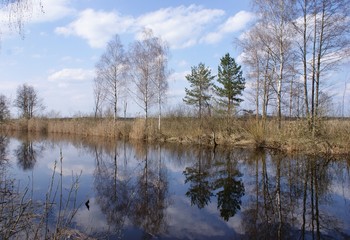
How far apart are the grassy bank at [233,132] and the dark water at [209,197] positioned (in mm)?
1965

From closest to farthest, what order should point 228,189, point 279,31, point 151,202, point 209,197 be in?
1. point 151,202
2. point 209,197
3. point 228,189
4. point 279,31

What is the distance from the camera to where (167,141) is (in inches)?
938

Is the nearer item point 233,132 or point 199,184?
point 199,184

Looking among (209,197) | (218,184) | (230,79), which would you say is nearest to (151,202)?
(209,197)

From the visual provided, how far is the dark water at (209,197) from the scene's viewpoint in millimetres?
5520

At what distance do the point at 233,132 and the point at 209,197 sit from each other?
43.3 feet

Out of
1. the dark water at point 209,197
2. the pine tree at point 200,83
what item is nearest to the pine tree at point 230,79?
the pine tree at point 200,83

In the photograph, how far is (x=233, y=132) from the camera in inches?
814

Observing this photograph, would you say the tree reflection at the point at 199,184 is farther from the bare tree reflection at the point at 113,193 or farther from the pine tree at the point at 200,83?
the pine tree at the point at 200,83

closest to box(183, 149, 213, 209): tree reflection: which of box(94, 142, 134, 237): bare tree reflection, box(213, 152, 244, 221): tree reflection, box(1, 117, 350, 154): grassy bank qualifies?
box(213, 152, 244, 221): tree reflection

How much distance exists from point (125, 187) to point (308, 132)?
1018 cm

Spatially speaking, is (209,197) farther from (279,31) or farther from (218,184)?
(279,31)

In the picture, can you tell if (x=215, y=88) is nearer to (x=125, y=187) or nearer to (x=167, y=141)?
(x=167, y=141)

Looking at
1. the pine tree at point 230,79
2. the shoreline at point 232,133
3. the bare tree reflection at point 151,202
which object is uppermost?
the pine tree at point 230,79
